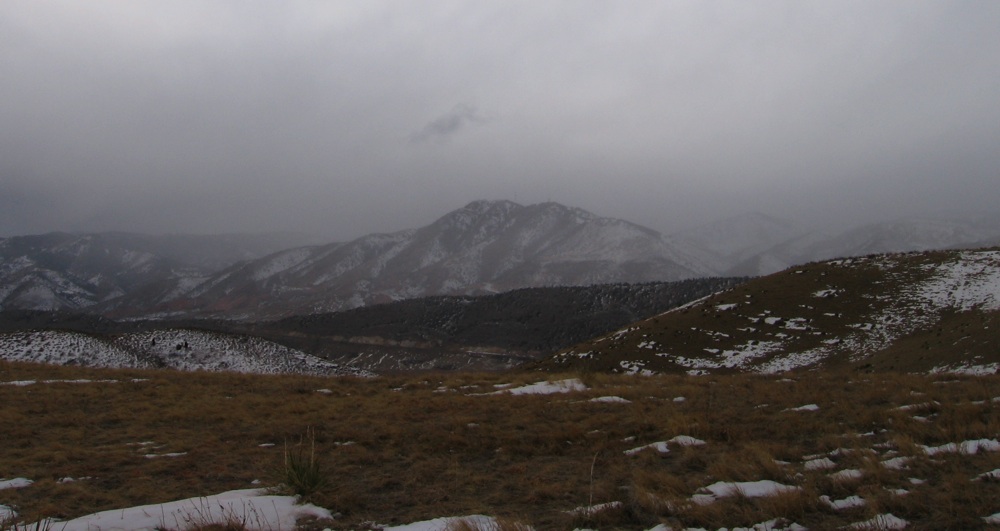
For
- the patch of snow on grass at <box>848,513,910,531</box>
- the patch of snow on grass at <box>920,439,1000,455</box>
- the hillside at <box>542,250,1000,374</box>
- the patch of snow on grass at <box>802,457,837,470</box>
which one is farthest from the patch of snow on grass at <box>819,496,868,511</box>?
the hillside at <box>542,250,1000,374</box>

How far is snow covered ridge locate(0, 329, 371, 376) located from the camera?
47062 mm

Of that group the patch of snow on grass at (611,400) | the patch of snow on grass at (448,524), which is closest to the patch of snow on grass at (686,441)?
the patch of snow on grass at (611,400)

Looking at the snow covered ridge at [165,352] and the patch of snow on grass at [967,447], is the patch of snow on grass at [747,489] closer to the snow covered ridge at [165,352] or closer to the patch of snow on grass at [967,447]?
the patch of snow on grass at [967,447]

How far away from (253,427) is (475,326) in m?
107

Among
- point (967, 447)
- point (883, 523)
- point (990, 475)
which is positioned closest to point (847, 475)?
point (990, 475)

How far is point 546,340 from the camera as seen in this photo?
342ft

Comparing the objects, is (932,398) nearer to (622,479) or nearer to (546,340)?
(622,479)

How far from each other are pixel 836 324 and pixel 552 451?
31.2 metres

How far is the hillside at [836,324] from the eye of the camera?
2725 centimetres

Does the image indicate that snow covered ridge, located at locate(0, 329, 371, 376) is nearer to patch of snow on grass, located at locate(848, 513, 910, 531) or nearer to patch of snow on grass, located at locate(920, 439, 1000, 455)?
patch of snow on grass, located at locate(920, 439, 1000, 455)

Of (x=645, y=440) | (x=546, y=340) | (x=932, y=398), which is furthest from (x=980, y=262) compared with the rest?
(x=546, y=340)

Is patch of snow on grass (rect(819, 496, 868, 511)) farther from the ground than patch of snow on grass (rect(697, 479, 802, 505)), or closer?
farther from the ground

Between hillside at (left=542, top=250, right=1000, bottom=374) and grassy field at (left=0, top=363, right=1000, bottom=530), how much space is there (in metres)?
15.5

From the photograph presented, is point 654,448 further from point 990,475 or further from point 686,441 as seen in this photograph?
point 990,475
